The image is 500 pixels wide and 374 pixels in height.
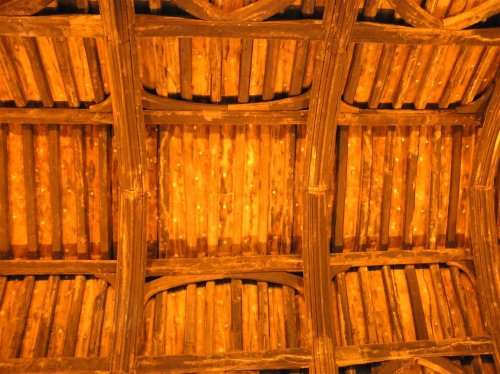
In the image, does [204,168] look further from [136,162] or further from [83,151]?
[83,151]

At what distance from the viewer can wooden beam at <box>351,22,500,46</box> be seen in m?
5.60

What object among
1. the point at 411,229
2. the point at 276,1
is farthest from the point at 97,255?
the point at 411,229

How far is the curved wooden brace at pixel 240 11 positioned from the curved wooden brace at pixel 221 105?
3.80ft

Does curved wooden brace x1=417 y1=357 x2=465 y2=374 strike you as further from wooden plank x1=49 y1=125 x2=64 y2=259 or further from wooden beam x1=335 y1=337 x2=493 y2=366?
wooden plank x1=49 y1=125 x2=64 y2=259

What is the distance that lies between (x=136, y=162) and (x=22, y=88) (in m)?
1.72

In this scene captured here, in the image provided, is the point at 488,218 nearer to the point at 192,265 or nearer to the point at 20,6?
the point at 192,265

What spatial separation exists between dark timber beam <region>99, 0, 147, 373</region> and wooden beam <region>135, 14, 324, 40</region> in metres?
0.21

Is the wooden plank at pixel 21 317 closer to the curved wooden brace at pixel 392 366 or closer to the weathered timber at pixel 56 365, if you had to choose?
the weathered timber at pixel 56 365

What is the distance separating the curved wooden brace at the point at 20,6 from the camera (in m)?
5.21

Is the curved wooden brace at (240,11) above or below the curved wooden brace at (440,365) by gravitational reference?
above

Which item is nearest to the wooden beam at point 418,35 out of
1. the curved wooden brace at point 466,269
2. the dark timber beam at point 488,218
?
the dark timber beam at point 488,218

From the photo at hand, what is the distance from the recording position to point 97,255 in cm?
675

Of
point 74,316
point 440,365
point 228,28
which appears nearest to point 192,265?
point 74,316

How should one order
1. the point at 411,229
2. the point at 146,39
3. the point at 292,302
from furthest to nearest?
the point at 411,229 < the point at 292,302 < the point at 146,39
